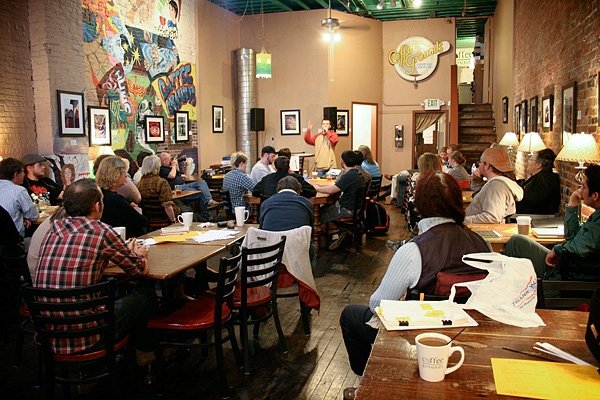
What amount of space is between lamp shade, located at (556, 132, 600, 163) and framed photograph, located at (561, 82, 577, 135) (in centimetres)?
136

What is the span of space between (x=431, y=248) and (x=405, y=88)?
39.9 feet

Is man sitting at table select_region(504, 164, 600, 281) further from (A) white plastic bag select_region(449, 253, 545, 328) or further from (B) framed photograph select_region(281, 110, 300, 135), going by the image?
(B) framed photograph select_region(281, 110, 300, 135)

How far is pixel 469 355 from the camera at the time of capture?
6.06 feet

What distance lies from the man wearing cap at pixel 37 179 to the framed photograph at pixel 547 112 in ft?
19.3

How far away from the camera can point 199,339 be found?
4.25m

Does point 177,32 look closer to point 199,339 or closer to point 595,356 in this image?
point 199,339

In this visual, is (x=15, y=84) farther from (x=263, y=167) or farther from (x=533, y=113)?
(x=533, y=113)

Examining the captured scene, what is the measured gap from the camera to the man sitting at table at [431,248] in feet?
8.38

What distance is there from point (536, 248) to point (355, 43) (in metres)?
10.3

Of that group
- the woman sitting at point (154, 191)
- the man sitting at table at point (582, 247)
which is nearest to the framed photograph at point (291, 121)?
the woman sitting at point (154, 191)

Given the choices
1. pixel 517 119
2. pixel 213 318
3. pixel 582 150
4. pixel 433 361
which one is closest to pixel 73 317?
pixel 213 318

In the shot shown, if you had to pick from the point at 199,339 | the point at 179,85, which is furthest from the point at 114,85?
the point at 199,339

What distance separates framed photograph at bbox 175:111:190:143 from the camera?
33.6 ft

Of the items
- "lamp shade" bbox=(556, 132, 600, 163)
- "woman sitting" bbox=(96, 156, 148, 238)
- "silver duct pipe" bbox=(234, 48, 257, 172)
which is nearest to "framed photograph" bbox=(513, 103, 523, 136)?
"lamp shade" bbox=(556, 132, 600, 163)
